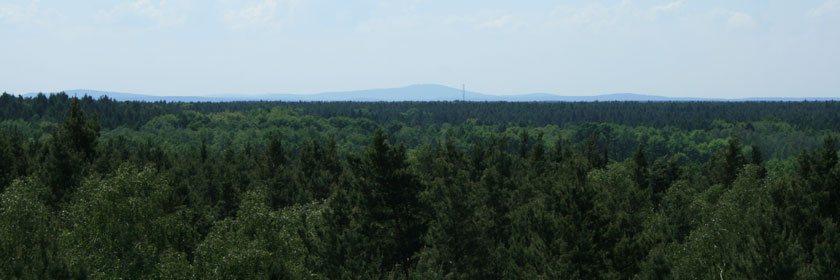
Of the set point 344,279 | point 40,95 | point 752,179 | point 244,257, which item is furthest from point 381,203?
point 40,95

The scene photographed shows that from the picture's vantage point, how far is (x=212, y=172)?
6016 centimetres

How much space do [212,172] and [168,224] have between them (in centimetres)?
2824

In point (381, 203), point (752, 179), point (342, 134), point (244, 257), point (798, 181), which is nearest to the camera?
point (244, 257)

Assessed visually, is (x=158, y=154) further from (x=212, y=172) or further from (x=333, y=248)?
(x=333, y=248)

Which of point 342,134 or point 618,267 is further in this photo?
point 342,134

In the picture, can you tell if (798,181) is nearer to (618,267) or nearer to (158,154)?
(618,267)

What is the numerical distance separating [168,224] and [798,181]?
96.4ft

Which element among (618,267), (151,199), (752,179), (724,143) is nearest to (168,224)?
(151,199)

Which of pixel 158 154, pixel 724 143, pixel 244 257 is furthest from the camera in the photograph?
pixel 724 143

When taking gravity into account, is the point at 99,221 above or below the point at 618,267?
above

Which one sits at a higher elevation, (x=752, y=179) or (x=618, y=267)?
(x=752, y=179)

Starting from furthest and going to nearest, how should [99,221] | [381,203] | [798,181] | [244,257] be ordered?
[381,203] < [99,221] < [798,181] < [244,257]

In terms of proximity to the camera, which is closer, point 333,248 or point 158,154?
point 333,248

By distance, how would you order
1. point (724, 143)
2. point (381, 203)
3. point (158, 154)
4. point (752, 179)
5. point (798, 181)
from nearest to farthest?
point (798, 181), point (381, 203), point (752, 179), point (158, 154), point (724, 143)
